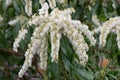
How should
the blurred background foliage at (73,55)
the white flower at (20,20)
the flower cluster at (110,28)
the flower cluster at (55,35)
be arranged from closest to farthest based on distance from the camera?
Answer: the flower cluster at (55,35) < the flower cluster at (110,28) < the blurred background foliage at (73,55) < the white flower at (20,20)

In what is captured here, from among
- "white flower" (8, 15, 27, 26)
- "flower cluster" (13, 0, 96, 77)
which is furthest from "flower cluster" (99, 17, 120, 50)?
"white flower" (8, 15, 27, 26)

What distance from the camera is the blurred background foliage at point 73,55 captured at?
9.16ft

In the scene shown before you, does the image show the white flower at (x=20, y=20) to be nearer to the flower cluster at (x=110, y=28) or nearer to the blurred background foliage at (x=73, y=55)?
the blurred background foliage at (x=73, y=55)

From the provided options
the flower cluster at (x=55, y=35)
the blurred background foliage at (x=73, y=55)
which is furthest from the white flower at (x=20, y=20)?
the flower cluster at (x=55, y=35)

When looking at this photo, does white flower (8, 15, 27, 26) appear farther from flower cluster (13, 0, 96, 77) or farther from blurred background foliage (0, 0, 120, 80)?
flower cluster (13, 0, 96, 77)

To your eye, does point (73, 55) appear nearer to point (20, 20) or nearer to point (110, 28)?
point (110, 28)

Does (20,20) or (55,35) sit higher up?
(20,20)

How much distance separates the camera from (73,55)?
267 cm

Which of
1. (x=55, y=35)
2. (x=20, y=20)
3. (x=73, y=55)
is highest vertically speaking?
(x=20, y=20)

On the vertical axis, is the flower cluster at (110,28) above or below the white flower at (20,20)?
below

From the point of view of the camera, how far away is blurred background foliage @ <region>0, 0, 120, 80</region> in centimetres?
279

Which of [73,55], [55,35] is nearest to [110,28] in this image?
[73,55]

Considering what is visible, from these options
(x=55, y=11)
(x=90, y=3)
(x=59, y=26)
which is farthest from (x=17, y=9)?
(x=59, y=26)

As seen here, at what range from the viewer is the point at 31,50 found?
2.44m
